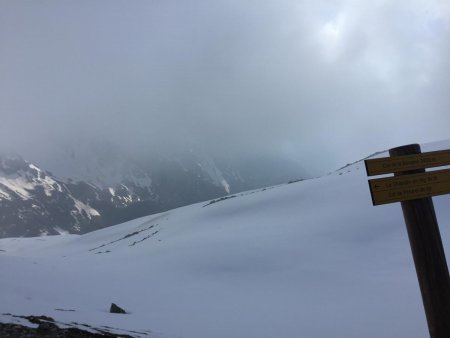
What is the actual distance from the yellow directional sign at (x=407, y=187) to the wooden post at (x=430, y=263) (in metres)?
0.11

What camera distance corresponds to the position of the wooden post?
488 centimetres

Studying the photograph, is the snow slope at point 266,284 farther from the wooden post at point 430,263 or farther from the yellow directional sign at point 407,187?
the yellow directional sign at point 407,187

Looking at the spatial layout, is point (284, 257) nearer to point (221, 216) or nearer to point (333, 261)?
point (333, 261)

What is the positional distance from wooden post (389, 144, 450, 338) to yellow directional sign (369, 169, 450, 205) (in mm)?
106

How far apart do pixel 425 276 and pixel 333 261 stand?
16.9 metres

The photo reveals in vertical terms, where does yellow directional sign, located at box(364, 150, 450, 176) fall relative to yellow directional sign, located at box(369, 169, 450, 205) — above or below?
above

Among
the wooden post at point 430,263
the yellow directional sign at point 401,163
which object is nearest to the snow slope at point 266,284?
the wooden post at point 430,263

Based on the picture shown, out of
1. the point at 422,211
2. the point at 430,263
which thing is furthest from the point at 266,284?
the point at 422,211

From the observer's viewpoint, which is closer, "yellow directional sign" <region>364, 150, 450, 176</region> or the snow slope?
"yellow directional sign" <region>364, 150, 450, 176</region>

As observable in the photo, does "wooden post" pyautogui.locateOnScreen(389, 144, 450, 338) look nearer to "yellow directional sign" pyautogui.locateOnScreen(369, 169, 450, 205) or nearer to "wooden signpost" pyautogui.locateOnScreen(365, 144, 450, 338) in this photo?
"wooden signpost" pyautogui.locateOnScreen(365, 144, 450, 338)

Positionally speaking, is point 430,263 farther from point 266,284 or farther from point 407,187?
point 266,284

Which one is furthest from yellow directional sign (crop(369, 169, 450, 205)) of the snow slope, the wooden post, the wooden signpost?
the snow slope

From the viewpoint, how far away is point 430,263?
16.3 ft

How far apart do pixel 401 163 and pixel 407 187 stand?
1.04 feet
